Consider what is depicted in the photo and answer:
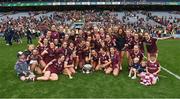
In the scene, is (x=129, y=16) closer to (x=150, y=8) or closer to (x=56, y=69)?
(x=150, y=8)

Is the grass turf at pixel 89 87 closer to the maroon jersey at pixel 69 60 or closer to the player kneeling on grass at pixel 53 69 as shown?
the player kneeling on grass at pixel 53 69

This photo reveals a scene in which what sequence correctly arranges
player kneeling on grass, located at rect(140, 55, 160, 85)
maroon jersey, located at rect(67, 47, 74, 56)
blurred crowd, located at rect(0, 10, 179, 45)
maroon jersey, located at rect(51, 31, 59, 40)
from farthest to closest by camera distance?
blurred crowd, located at rect(0, 10, 179, 45) → maroon jersey, located at rect(51, 31, 59, 40) → maroon jersey, located at rect(67, 47, 74, 56) → player kneeling on grass, located at rect(140, 55, 160, 85)

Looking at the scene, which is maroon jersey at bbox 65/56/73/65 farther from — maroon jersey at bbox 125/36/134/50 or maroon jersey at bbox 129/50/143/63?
maroon jersey at bbox 125/36/134/50

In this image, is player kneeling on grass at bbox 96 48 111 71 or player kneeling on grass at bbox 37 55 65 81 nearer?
player kneeling on grass at bbox 37 55 65 81

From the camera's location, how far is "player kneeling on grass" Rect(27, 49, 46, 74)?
522 inches

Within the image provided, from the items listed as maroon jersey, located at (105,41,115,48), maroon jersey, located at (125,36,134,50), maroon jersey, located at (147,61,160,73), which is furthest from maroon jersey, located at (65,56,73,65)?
maroon jersey, located at (147,61,160,73)

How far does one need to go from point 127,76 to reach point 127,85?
133 cm

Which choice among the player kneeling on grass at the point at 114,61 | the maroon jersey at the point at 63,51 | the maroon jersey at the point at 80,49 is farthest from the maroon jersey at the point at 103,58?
the maroon jersey at the point at 63,51

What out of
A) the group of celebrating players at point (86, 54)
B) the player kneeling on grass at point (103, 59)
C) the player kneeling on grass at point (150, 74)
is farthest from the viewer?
the player kneeling on grass at point (103, 59)

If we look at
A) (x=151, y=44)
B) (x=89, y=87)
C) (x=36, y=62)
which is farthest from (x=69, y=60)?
(x=151, y=44)

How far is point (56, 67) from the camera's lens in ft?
43.2

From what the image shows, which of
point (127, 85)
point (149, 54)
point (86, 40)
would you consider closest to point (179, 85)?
point (127, 85)

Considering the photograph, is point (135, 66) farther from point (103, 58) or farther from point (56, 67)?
point (56, 67)

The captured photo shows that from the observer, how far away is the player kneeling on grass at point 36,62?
1325 cm
